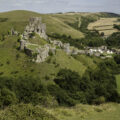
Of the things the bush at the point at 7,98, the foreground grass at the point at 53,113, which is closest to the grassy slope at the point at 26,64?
the bush at the point at 7,98

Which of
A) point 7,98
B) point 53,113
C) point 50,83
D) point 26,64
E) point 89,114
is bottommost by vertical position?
point 50,83

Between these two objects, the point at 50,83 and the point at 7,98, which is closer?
the point at 7,98

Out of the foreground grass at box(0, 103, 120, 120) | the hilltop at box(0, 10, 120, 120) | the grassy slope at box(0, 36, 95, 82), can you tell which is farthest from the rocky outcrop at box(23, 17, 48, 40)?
the foreground grass at box(0, 103, 120, 120)

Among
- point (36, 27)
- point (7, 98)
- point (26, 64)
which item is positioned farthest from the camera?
point (36, 27)

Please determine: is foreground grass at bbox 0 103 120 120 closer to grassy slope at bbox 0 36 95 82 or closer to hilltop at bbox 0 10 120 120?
hilltop at bbox 0 10 120 120

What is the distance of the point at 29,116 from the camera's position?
651 inches

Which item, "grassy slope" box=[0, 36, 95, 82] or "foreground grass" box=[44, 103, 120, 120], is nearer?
"foreground grass" box=[44, 103, 120, 120]

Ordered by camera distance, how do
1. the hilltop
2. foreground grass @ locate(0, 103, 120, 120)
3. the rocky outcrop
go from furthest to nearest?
the rocky outcrop < the hilltop < foreground grass @ locate(0, 103, 120, 120)

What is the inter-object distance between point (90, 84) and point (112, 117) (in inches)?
1393

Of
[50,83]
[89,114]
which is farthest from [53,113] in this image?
[50,83]

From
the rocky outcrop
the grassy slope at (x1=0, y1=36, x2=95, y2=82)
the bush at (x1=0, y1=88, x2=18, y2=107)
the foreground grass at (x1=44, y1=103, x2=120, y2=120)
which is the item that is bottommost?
the bush at (x1=0, y1=88, x2=18, y2=107)

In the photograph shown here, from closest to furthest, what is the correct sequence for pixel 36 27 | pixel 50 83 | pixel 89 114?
pixel 89 114
pixel 50 83
pixel 36 27

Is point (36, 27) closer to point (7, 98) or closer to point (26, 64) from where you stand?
point (26, 64)

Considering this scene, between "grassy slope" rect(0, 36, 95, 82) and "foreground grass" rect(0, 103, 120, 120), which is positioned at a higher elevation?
"foreground grass" rect(0, 103, 120, 120)
